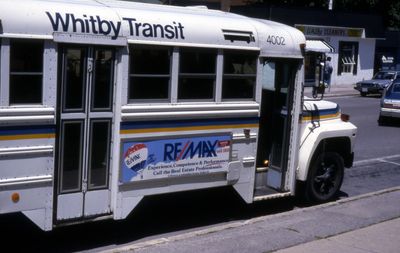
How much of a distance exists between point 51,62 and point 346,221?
4.47 m

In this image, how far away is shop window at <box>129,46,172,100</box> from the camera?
22.5ft

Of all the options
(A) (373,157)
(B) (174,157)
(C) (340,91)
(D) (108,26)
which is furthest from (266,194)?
(C) (340,91)

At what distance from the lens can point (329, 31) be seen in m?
38.4

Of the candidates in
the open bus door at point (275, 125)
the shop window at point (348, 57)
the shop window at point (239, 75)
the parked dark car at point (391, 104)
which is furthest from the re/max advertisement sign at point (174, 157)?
the shop window at point (348, 57)

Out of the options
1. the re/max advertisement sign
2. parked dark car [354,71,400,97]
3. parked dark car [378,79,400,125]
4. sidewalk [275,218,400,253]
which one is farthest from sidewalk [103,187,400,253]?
parked dark car [354,71,400,97]

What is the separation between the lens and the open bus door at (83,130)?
6387 millimetres

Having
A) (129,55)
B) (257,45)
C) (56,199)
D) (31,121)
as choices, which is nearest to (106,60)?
(129,55)

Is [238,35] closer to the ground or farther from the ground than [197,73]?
farther from the ground

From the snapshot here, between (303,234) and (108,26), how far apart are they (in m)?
3.41

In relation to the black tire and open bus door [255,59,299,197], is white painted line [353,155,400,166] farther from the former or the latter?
open bus door [255,59,299,197]

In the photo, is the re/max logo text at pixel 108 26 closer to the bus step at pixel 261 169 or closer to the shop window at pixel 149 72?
the shop window at pixel 149 72

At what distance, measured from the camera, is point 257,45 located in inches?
317

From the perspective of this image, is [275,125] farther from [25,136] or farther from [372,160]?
[372,160]

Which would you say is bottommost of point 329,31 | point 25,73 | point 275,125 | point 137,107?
point 275,125
